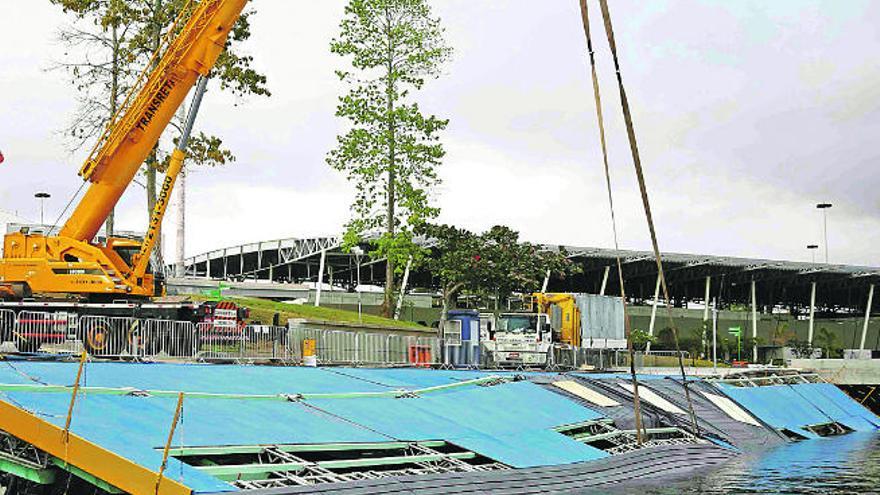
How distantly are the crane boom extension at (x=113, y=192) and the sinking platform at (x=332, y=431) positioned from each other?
8.19 metres

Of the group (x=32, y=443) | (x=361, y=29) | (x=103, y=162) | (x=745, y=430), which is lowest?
(x=745, y=430)

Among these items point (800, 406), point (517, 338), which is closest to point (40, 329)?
point (517, 338)

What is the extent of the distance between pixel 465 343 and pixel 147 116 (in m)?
18.9

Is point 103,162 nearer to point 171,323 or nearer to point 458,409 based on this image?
point 171,323

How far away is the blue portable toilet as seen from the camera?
158 feet

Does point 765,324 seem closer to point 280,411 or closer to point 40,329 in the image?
point 40,329

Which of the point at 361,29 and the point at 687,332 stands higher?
the point at 361,29

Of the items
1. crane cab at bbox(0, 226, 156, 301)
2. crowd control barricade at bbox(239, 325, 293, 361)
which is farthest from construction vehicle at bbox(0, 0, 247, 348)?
crowd control barricade at bbox(239, 325, 293, 361)

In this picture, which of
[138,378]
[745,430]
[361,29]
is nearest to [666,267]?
[361,29]

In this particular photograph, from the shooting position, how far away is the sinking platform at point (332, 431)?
17.0m

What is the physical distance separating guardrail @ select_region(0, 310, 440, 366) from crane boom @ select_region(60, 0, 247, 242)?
160 inches

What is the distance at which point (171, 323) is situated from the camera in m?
33.9

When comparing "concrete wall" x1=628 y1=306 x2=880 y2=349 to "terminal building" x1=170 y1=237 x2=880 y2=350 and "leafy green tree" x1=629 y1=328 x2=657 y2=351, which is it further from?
"leafy green tree" x1=629 y1=328 x2=657 y2=351

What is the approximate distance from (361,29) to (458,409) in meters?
42.3
